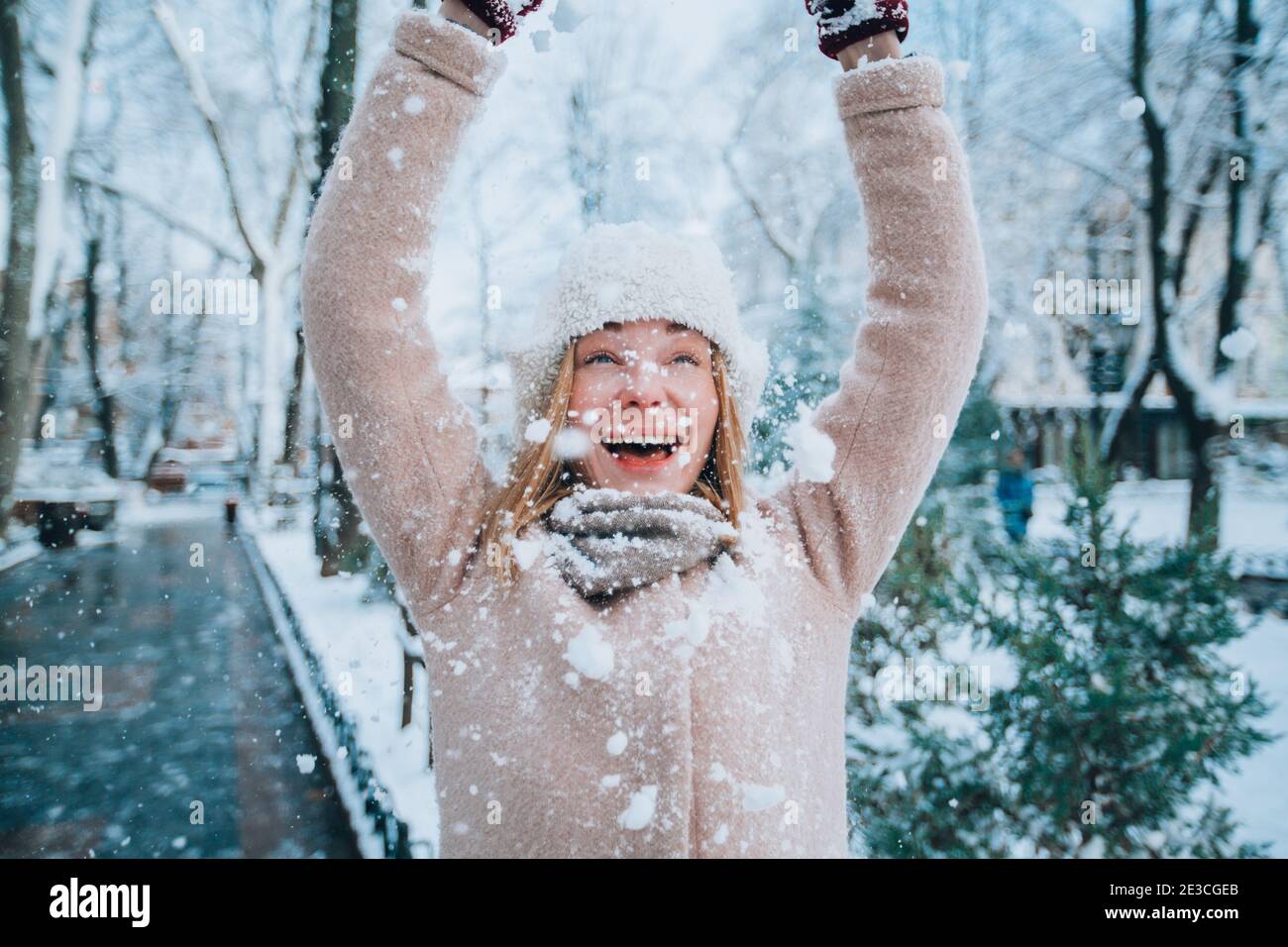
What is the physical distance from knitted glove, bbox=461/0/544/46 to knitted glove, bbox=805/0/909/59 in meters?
0.47

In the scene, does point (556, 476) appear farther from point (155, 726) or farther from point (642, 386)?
point (155, 726)

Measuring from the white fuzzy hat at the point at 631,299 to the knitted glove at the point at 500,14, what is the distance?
0.32m

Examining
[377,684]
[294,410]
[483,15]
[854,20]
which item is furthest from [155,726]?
[854,20]

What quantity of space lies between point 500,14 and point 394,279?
0.45 metres

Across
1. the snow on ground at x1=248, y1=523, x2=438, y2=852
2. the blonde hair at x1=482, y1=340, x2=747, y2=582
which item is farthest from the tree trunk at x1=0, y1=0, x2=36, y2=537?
the blonde hair at x1=482, y1=340, x2=747, y2=582

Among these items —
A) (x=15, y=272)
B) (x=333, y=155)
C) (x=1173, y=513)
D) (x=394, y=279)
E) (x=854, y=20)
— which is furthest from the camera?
(x=15, y=272)

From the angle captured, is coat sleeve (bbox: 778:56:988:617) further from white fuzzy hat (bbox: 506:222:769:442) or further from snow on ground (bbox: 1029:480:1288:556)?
snow on ground (bbox: 1029:480:1288:556)

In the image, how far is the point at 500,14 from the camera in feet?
3.22

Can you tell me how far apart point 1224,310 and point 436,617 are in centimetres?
367

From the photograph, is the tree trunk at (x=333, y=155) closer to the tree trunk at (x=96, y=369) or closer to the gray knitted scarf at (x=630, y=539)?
the tree trunk at (x=96, y=369)

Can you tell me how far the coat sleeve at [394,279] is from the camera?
904 mm

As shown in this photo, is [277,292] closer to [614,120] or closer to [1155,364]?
[614,120]

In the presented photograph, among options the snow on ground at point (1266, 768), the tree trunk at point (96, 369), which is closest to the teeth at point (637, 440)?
the snow on ground at point (1266, 768)
